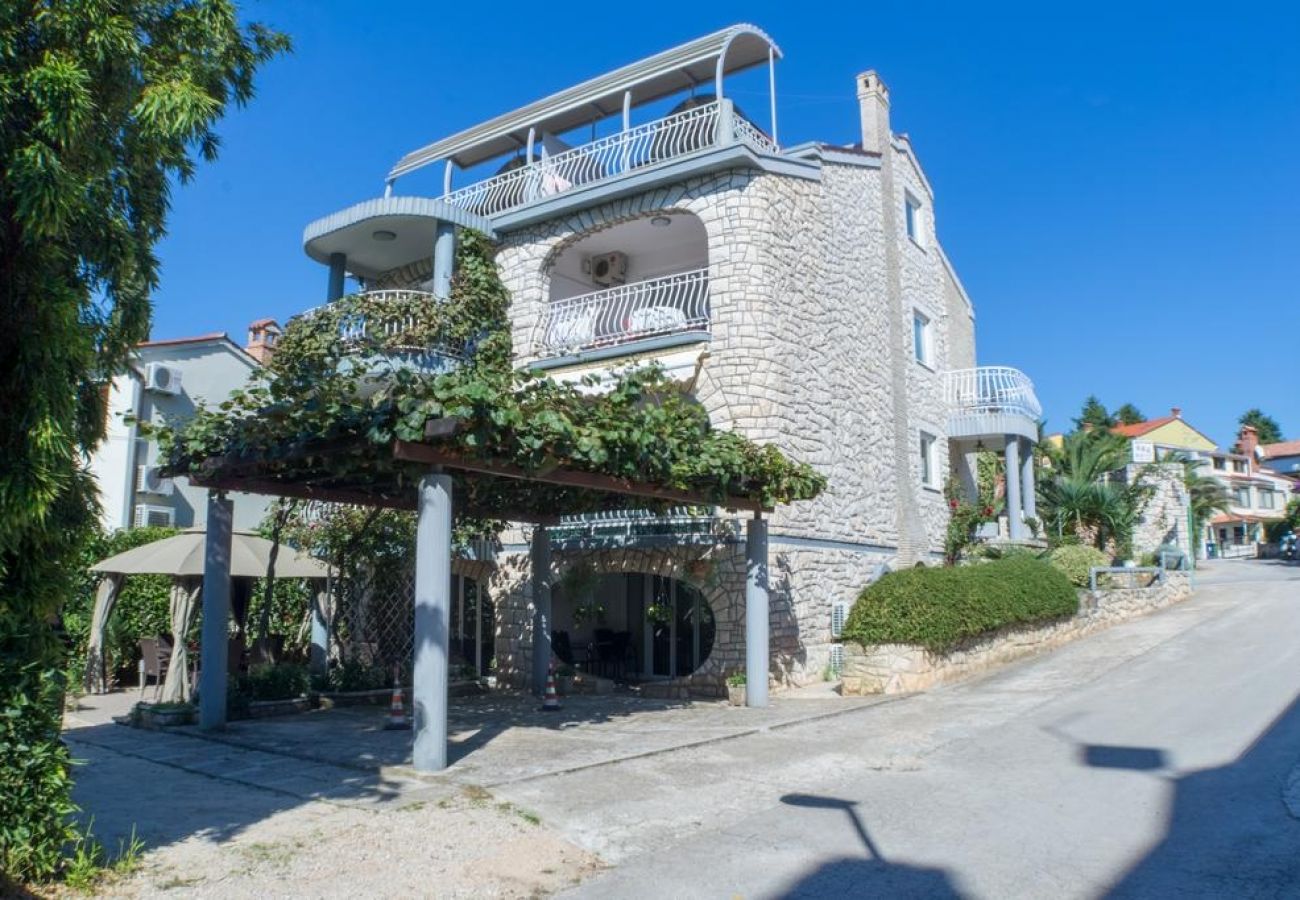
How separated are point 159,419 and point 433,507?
50.8ft

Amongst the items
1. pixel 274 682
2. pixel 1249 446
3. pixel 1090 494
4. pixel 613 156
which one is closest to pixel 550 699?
pixel 274 682

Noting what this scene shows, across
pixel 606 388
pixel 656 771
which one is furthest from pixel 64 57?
pixel 606 388

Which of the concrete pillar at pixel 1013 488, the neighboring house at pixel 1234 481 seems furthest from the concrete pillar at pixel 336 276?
the neighboring house at pixel 1234 481

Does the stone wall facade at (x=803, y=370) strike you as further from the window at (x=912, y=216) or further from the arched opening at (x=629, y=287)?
the window at (x=912, y=216)

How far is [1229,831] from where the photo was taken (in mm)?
6359

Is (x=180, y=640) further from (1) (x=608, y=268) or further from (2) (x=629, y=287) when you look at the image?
(1) (x=608, y=268)

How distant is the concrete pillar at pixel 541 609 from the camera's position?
43.4 feet

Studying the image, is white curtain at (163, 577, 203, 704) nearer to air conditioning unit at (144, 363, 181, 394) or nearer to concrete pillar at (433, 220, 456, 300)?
concrete pillar at (433, 220, 456, 300)

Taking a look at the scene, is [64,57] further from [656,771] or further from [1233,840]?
[1233,840]

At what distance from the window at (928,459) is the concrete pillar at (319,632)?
12.0m

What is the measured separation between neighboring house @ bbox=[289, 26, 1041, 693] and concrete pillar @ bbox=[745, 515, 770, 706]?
4.35ft

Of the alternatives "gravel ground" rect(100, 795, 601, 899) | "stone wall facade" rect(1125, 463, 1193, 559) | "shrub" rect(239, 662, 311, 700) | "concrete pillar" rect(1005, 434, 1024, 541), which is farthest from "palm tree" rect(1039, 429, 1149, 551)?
"gravel ground" rect(100, 795, 601, 899)

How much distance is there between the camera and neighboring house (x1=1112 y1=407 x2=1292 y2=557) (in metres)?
50.4

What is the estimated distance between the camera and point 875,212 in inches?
735
